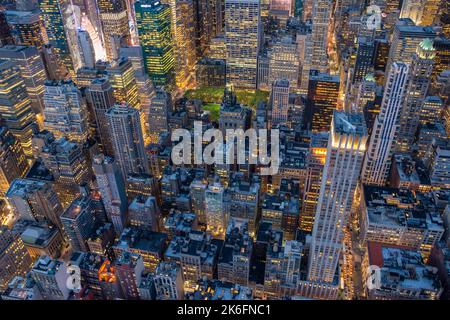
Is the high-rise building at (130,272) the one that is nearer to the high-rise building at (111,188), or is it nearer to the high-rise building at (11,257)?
the high-rise building at (111,188)

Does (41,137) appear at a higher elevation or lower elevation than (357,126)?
lower

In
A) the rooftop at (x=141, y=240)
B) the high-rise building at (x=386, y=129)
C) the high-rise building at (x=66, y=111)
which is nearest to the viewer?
the rooftop at (x=141, y=240)

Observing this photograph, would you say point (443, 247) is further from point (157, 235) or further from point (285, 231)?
point (157, 235)

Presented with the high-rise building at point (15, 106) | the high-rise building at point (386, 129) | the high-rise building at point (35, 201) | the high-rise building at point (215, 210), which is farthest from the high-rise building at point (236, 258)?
the high-rise building at point (15, 106)

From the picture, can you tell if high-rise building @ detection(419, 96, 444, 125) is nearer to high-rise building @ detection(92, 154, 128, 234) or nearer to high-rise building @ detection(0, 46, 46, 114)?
high-rise building @ detection(92, 154, 128, 234)

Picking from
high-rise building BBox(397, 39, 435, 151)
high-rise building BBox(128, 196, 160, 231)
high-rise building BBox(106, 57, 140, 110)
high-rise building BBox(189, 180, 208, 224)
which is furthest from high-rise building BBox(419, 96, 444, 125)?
high-rise building BBox(106, 57, 140, 110)

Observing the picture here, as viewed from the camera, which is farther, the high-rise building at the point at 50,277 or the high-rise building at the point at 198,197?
the high-rise building at the point at 198,197
